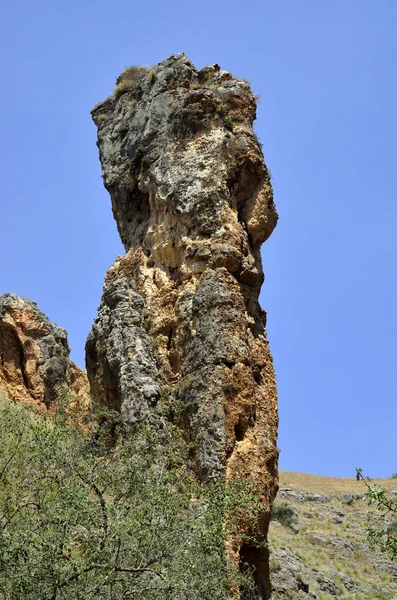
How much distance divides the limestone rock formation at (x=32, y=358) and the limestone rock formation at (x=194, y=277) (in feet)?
47.3

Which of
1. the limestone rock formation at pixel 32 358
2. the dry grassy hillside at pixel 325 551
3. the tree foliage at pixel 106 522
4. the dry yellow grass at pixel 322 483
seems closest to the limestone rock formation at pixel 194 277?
the tree foliage at pixel 106 522

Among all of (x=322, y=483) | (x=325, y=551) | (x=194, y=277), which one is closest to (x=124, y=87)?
(x=194, y=277)

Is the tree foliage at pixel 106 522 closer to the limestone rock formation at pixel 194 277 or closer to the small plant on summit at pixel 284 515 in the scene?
the limestone rock formation at pixel 194 277

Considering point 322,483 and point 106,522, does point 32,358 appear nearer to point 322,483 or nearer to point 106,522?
point 322,483

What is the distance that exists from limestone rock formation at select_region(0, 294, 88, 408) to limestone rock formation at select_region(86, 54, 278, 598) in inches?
568

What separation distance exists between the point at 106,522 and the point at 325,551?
73.1 feet

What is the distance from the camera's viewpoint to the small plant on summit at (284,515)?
125 feet

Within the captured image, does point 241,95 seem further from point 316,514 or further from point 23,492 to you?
point 316,514

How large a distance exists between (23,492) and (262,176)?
1347cm

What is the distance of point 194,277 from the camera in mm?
23891

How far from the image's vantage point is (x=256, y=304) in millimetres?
24469

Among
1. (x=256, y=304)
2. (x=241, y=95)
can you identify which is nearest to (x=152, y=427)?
(x=256, y=304)

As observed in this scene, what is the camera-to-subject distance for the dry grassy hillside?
2722cm

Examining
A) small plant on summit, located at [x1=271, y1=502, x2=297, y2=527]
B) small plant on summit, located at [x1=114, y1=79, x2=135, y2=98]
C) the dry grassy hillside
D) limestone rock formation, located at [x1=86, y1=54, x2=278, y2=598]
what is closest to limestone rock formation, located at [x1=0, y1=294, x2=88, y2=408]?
small plant on summit, located at [x1=271, y1=502, x2=297, y2=527]
